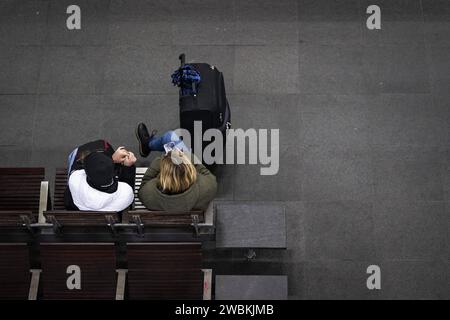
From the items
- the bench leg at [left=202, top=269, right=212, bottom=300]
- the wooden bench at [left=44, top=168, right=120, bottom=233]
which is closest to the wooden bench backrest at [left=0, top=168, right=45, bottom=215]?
the wooden bench at [left=44, top=168, right=120, bottom=233]

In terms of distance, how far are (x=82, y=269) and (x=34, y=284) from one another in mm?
452

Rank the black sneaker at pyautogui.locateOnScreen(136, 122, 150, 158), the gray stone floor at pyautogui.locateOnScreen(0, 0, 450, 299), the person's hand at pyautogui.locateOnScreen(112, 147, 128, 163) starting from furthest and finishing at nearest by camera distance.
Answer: the black sneaker at pyautogui.locateOnScreen(136, 122, 150, 158) → the gray stone floor at pyautogui.locateOnScreen(0, 0, 450, 299) → the person's hand at pyautogui.locateOnScreen(112, 147, 128, 163)

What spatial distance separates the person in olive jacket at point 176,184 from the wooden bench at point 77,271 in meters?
0.50

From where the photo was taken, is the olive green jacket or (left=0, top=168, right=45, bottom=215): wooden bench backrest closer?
the olive green jacket

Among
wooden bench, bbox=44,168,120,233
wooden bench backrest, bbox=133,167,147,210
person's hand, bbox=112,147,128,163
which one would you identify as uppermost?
person's hand, bbox=112,147,128,163

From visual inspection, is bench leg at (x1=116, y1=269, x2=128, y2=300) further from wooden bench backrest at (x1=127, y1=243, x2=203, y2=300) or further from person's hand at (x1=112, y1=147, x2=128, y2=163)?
person's hand at (x1=112, y1=147, x2=128, y2=163)

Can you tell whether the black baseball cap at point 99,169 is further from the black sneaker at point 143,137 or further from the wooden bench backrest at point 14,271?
A: the black sneaker at point 143,137

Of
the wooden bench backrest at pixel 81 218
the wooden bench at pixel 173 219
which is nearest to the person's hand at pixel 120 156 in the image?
the wooden bench at pixel 173 219

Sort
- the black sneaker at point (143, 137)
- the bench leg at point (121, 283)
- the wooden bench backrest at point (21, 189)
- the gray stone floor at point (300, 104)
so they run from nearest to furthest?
the bench leg at point (121, 283) → the wooden bench backrest at point (21, 189) → the gray stone floor at point (300, 104) → the black sneaker at point (143, 137)

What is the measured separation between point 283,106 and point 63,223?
2286 mm

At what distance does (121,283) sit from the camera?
471 cm

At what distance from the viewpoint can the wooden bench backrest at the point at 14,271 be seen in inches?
181

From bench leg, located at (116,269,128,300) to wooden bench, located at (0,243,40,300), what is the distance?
0.67 meters

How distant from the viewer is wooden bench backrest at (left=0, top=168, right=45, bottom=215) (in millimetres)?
5008
